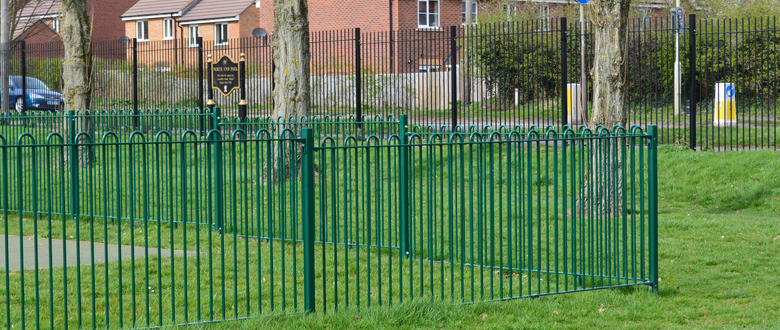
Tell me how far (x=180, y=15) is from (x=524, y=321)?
4491 centimetres

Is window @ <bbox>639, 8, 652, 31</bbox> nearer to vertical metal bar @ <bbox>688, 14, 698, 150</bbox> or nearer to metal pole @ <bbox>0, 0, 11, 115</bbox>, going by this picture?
vertical metal bar @ <bbox>688, 14, 698, 150</bbox>

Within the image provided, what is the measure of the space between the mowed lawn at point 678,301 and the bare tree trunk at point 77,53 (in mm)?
10079

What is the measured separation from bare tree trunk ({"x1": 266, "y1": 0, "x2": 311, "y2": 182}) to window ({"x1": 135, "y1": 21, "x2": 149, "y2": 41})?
40.3 m

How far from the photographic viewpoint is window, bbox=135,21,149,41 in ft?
163

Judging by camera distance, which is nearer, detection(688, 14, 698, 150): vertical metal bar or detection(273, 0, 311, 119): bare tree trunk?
detection(273, 0, 311, 119): bare tree trunk

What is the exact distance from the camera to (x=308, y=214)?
17.1 feet

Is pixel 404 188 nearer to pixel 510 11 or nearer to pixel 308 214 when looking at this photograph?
pixel 308 214

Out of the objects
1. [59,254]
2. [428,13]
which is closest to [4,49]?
[59,254]

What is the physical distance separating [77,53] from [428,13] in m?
23.5

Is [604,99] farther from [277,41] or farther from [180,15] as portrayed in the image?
[180,15]

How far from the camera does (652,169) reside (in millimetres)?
6359

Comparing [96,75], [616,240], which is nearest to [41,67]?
[96,75]

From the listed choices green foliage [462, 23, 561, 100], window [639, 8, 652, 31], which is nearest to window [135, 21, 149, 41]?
window [639, 8, 652, 31]

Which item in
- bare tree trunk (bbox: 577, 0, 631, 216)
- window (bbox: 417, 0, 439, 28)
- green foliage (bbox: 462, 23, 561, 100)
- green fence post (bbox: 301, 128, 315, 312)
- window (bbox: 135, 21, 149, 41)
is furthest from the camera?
window (bbox: 135, 21, 149, 41)
